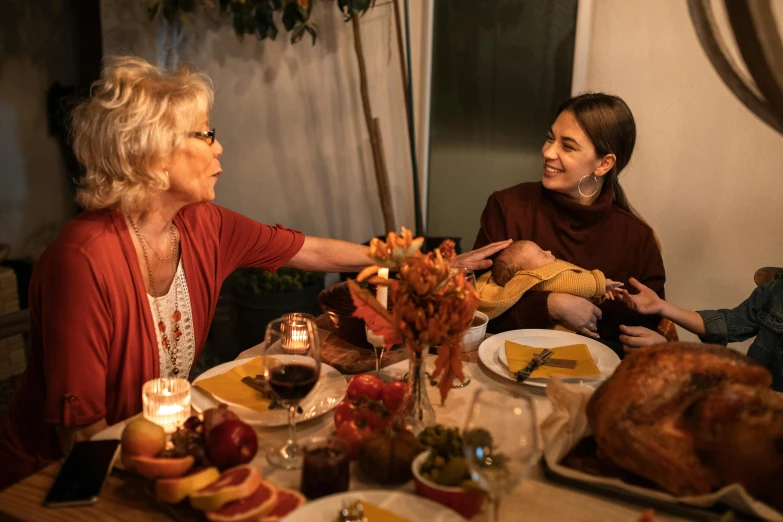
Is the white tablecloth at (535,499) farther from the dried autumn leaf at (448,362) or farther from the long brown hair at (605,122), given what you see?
the long brown hair at (605,122)

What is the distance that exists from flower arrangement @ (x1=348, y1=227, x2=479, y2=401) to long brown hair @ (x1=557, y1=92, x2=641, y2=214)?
120 cm

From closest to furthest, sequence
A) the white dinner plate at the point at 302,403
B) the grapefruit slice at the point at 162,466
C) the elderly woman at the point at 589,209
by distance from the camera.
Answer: the grapefruit slice at the point at 162,466 → the white dinner plate at the point at 302,403 → the elderly woman at the point at 589,209

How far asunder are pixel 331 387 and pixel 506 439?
0.52 metres

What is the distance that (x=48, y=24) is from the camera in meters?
3.70

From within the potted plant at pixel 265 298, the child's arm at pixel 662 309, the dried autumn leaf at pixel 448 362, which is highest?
the dried autumn leaf at pixel 448 362

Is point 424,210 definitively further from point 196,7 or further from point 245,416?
point 245,416

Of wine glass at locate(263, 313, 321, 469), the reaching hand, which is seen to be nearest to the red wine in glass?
wine glass at locate(263, 313, 321, 469)

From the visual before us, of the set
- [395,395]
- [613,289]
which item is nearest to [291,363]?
[395,395]

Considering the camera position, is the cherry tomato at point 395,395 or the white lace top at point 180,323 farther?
the white lace top at point 180,323

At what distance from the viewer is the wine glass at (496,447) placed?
2.84 ft

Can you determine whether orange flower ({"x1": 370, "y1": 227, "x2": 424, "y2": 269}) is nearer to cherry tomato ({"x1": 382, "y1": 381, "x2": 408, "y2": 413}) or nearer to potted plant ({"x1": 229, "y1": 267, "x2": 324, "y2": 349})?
cherry tomato ({"x1": 382, "y1": 381, "x2": 408, "y2": 413})

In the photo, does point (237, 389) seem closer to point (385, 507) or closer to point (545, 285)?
point (385, 507)

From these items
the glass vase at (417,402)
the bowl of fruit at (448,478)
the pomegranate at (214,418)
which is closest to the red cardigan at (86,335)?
the pomegranate at (214,418)

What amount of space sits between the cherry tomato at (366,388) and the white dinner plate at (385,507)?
0.92 ft
